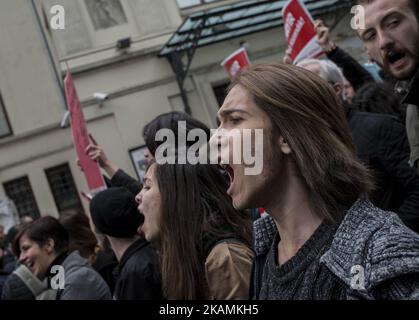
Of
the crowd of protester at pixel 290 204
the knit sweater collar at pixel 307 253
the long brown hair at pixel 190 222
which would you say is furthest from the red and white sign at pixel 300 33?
the knit sweater collar at pixel 307 253

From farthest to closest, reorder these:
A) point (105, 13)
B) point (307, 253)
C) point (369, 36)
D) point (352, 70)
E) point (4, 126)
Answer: point (4, 126), point (105, 13), point (352, 70), point (369, 36), point (307, 253)

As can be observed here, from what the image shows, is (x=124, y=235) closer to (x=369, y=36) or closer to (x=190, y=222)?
(x=190, y=222)

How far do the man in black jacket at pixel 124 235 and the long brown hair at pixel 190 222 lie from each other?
0.79 ft

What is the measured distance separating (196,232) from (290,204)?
637mm

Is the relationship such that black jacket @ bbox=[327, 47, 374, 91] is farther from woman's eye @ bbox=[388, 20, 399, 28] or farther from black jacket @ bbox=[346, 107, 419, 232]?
woman's eye @ bbox=[388, 20, 399, 28]

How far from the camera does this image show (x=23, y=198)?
10.4 m

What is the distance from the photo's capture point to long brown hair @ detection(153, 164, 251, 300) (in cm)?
183

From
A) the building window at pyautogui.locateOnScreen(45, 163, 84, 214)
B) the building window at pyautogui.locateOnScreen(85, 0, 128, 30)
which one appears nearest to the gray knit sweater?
the building window at pyautogui.locateOnScreen(85, 0, 128, 30)

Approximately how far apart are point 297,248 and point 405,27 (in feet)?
2.18

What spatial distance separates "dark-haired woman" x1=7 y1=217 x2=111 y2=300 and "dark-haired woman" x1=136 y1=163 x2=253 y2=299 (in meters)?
0.67

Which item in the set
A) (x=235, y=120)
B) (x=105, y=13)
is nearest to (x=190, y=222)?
(x=235, y=120)

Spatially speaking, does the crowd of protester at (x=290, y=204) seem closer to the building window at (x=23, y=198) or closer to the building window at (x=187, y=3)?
the building window at (x=187, y=3)

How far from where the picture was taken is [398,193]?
7.30ft

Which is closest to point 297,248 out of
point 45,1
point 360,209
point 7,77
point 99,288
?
point 360,209
